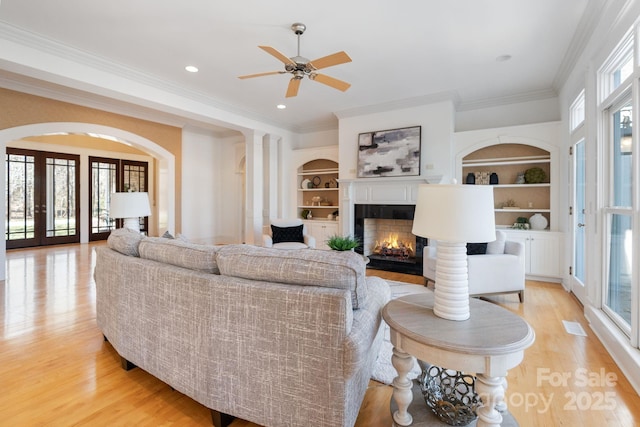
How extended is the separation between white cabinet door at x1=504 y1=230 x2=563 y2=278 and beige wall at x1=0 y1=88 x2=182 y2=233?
682 cm

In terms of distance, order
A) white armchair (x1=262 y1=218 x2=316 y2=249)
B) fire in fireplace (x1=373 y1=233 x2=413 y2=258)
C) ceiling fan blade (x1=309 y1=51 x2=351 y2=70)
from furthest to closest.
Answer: fire in fireplace (x1=373 y1=233 x2=413 y2=258) < white armchair (x1=262 y1=218 x2=316 y2=249) < ceiling fan blade (x1=309 y1=51 x2=351 y2=70)

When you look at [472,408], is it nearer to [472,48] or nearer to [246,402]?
[246,402]

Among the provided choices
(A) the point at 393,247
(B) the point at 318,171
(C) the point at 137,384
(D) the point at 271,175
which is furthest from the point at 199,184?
(C) the point at 137,384

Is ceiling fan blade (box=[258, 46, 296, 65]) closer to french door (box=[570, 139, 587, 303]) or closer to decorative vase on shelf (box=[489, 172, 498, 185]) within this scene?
french door (box=[570, 139, 587, 303])

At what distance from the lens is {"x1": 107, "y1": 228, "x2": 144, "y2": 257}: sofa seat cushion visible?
86.4 inches

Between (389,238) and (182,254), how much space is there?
458cm

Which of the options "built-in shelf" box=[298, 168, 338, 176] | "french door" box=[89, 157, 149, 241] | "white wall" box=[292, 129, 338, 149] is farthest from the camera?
"french door" box=[89, 157, 149, 241]

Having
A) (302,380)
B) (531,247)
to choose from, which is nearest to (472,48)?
(531,247)

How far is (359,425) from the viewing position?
1614mm

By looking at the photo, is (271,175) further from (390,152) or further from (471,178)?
(471,178)

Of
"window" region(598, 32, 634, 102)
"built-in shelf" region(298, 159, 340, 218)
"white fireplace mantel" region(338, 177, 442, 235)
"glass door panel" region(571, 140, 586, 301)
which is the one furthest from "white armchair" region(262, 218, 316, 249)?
"window" region(598, 32, 634, 102)

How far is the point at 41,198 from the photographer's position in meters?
7.54

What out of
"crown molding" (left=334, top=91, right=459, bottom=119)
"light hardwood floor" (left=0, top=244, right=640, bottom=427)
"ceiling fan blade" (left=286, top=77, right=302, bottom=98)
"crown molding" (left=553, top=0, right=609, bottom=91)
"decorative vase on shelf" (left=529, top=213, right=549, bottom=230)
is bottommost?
"light hardwood floor" (left=0, top=244, right=640, bottom=427)

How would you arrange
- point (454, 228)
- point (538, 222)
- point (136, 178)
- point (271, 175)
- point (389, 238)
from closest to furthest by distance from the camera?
point (454, 228), point (538, 222), point (389, 238), point (271, 175), point (136, 178)
